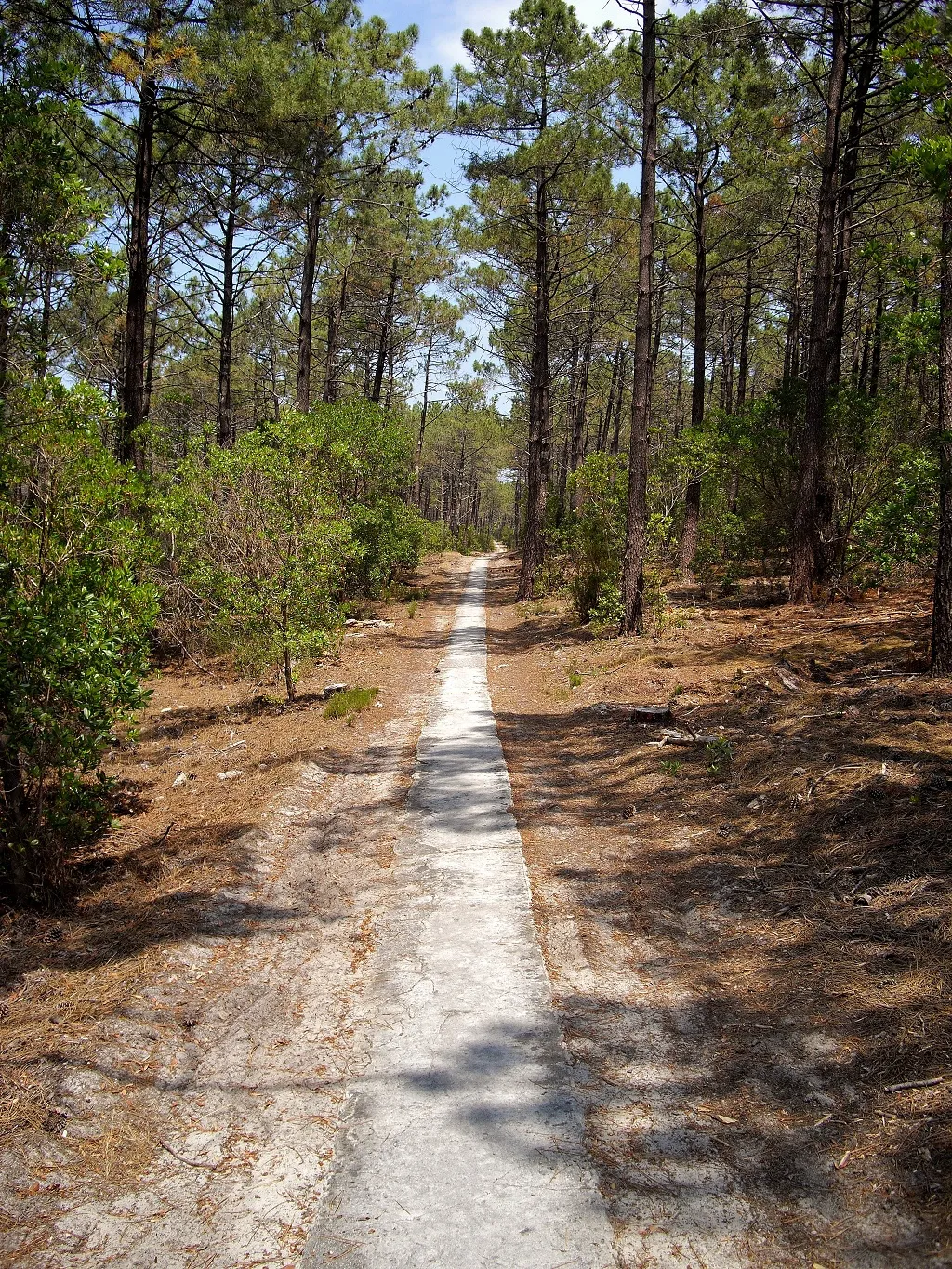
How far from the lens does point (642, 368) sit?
486 inches

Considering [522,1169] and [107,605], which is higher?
[107,605]

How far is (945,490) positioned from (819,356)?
5933 mm

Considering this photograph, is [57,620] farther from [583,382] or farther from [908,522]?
[583,382]

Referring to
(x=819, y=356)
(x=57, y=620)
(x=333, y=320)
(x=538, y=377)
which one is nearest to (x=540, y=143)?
(x=538, y=377)

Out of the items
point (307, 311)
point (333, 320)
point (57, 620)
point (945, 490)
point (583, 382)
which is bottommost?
point (57, 620)

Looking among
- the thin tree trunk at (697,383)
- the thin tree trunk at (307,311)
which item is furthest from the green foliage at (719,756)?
the thin tree trunk at (307,311)

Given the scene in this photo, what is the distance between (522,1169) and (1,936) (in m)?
3.18

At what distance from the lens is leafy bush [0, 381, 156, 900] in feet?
14.9

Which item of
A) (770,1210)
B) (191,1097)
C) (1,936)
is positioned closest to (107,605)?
(1,936)

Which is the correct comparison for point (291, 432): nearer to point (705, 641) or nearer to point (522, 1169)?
point (705, 641)

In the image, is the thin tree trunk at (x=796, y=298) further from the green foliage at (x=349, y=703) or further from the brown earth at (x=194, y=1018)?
the brown earth at (x=194, y=1018)

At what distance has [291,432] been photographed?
969 cm

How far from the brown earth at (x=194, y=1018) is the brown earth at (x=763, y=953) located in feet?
3.73

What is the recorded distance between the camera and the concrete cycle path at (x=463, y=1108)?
2590mm
